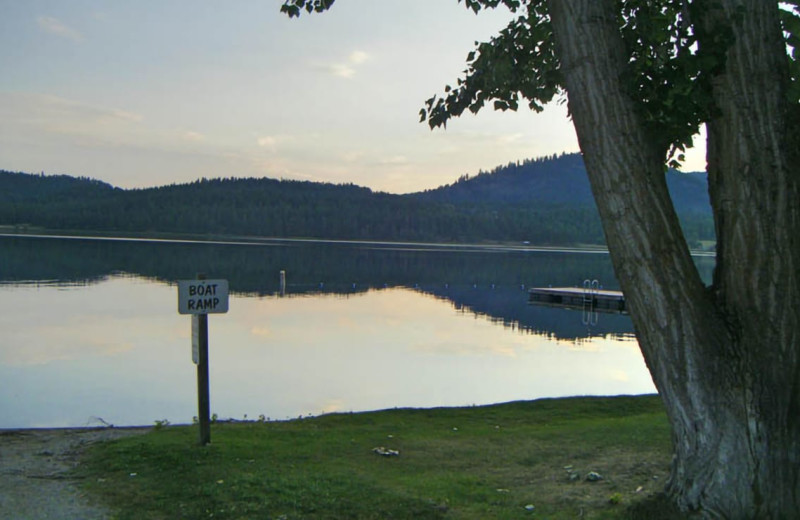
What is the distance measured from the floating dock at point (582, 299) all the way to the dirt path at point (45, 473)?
1488 inches

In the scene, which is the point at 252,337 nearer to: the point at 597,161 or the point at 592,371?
the point at 592,371

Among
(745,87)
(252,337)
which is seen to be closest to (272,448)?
(745,87)

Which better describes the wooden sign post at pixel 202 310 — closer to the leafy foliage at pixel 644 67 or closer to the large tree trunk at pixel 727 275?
the leafy foliage at pixel 644 67

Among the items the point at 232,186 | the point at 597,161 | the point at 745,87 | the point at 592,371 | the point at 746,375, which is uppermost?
the point at 232,186

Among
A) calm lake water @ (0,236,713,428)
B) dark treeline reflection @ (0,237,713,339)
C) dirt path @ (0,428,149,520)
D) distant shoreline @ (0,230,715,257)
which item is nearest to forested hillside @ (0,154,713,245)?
distant shoreline @ (0,230,715,257)

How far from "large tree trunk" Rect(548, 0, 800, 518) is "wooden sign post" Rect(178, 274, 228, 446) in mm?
4848

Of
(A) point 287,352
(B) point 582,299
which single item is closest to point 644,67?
(A) point 287,352

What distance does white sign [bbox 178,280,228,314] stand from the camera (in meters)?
8.47

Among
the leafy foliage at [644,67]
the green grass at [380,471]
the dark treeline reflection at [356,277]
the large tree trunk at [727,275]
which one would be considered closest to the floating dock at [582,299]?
the dark treeline reflection at [356,277]

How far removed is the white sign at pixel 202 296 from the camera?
8.47 meters

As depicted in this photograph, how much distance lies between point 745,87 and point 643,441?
204 inches

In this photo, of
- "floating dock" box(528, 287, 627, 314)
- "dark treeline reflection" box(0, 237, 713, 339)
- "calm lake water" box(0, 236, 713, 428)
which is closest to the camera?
"calm lake water" box(0, 236, 713, 428)

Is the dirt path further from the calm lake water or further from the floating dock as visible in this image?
the floating dock

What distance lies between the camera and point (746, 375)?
16.9 ft
